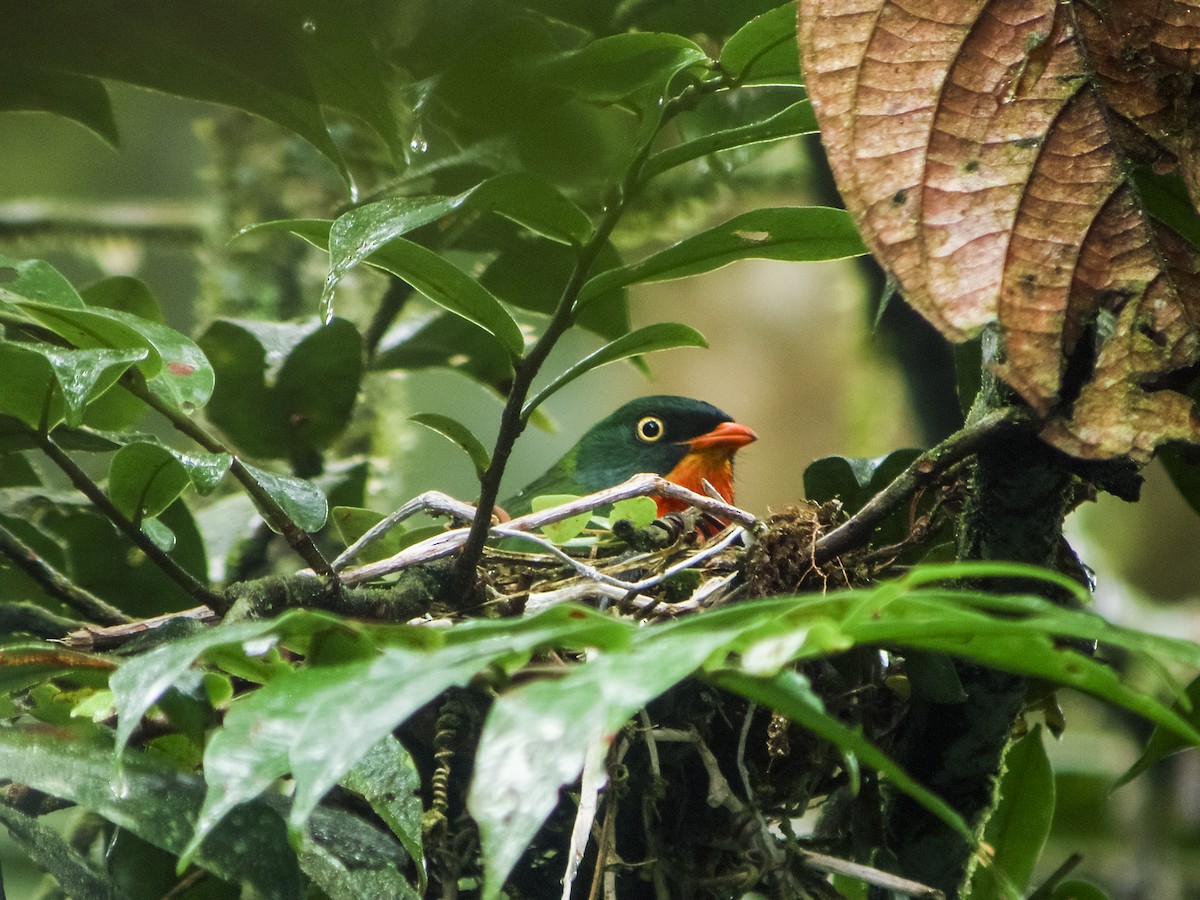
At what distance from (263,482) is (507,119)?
0.93 metres

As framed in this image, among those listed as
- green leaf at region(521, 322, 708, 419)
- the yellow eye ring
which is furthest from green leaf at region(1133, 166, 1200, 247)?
the yellow eye ring

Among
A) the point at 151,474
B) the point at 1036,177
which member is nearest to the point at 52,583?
the point at 151,474

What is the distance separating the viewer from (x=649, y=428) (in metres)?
4.02

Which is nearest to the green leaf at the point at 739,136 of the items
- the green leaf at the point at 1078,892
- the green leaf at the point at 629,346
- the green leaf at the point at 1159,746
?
the green leaf at the point at 629,346

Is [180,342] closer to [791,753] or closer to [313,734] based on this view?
[313,734]

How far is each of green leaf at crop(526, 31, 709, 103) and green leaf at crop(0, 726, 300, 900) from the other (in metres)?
1.11

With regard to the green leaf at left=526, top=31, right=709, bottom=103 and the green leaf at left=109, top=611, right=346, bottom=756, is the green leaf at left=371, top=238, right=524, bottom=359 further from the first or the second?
the green leaf at left=109, top=611, right=346, bottom=756

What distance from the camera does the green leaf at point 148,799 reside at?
1390mm

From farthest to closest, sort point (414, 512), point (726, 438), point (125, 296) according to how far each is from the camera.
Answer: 1. point (726, 438)
2. point (125, 296)
3. point (414, 512)

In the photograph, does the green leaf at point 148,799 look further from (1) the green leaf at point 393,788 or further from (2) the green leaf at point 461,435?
(2) the green leaf at point 461,435

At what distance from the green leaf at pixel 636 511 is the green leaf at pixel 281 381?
753mm

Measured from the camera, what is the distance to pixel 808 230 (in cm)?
188

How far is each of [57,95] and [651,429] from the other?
6.98 ft

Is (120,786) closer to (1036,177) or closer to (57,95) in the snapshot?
(1036,177)
